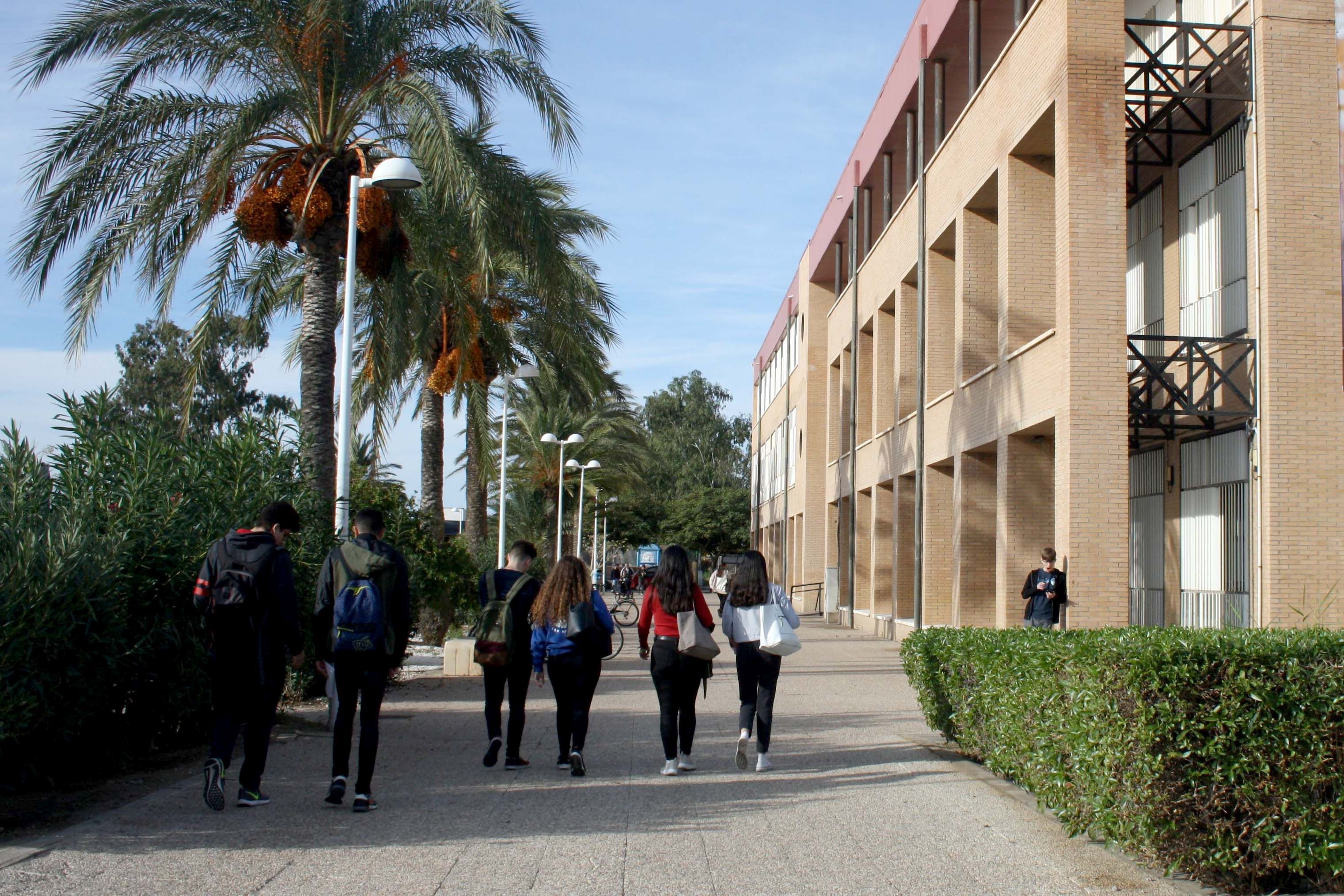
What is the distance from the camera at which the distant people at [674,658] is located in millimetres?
8930

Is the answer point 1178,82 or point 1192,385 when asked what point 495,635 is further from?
point 1178,82

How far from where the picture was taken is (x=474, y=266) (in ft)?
53.8

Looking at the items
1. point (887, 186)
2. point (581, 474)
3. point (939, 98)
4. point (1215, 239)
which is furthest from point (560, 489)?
point (1215, 239)

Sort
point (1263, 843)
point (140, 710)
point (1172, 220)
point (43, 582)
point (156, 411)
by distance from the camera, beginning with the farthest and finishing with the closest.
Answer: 1. point (1172, 220)
2. point (156, 411)
3. point (140, 710)
4. point (43, 582)
5. point (1263, 843)

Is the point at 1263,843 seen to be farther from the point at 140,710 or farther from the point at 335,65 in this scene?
the point at 335,65

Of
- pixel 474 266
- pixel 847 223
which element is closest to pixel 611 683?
pixel 474 266

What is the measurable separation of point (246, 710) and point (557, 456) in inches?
1608

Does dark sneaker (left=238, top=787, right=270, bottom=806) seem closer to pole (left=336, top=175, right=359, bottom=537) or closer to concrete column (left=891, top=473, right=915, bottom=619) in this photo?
pole (left=336, top=175, right=359, bottom=537)

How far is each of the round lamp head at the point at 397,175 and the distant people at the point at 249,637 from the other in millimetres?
5292

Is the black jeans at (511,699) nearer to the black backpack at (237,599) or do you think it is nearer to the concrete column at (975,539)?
the black backpack at (237,599)

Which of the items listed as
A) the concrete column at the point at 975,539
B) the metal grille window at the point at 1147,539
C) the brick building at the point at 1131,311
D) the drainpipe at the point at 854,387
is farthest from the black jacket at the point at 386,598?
the drainpipe at the point at 854,387

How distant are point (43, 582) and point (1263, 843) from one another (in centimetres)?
595

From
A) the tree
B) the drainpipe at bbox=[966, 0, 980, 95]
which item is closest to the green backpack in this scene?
the drainpipe at bbox=[966, 0, 980, 95]

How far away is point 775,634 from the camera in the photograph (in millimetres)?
8969
